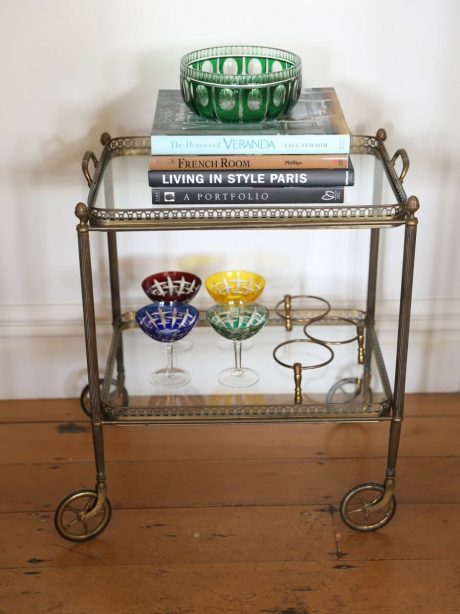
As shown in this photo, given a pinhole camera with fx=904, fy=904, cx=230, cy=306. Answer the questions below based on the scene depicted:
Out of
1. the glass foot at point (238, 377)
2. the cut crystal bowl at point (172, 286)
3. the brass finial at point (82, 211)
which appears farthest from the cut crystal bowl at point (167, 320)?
the brass finial at point (82, 211)

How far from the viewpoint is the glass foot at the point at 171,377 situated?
188 centimetres

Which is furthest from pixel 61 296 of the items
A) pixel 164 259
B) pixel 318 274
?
pixel 318 274

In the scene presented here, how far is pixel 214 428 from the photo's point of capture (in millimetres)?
2113

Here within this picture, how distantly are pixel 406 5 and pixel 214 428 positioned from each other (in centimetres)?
102

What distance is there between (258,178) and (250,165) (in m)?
0.03

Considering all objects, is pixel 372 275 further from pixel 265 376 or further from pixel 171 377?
pixel 171 377

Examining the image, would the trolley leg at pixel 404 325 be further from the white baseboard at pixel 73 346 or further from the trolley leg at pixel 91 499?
the trolley leg at pixel 91 499

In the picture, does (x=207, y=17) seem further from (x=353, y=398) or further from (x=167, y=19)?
(x=353, y=398)

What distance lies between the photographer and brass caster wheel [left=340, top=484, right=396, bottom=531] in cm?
178

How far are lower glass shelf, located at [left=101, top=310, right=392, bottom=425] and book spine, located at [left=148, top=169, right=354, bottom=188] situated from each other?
439 mm

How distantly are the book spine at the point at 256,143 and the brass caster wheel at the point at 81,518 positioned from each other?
2.33 feet

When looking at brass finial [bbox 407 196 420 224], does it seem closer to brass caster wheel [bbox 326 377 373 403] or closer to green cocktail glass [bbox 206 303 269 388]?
green cocktail glass [bbox 206 303 269 388]

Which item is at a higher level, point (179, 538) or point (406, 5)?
point (406, 5)

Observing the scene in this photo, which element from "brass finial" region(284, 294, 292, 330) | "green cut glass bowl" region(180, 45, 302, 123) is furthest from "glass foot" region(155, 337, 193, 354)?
"green cut glass bowl" region(180, 45, 302, 123)
